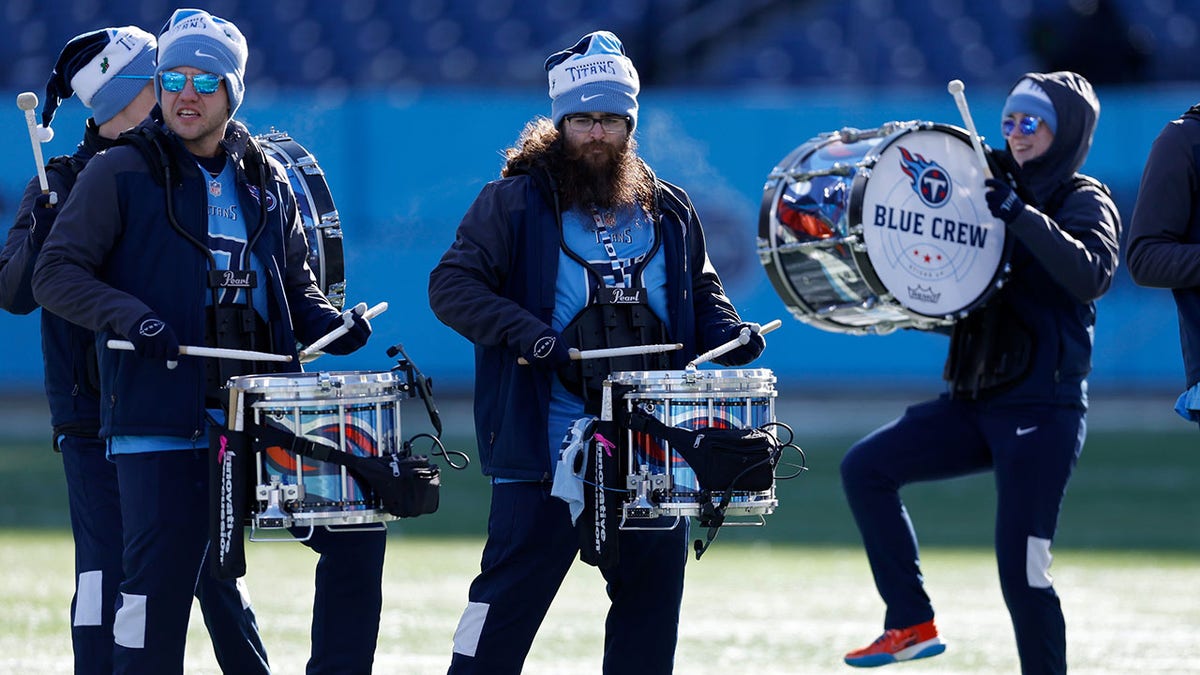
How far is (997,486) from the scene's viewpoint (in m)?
6.48

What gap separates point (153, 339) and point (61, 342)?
98cm

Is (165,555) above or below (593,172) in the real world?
below

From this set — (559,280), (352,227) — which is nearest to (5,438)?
(352,227)

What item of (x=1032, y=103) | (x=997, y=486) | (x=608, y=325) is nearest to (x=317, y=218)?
(x=608, y=325)

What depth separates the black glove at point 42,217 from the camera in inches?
220

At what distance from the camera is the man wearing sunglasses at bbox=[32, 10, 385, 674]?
5156 millimetres

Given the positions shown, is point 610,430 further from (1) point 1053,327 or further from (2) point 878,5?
(2) point 878,5

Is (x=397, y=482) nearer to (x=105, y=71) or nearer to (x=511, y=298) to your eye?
(x=511, y=298)

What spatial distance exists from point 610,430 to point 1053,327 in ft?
7.00

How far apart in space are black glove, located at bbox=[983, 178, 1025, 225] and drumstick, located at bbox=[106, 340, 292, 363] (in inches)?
99.1

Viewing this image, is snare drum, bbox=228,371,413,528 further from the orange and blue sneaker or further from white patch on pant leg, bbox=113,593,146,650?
the orange and blue sneaker

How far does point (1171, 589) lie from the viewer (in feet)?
29.0

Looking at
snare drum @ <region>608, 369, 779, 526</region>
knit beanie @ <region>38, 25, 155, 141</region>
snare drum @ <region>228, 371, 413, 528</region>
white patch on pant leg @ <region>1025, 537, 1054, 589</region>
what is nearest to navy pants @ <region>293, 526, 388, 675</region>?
snare drum @ <region>228, 371, 413, 528</region>

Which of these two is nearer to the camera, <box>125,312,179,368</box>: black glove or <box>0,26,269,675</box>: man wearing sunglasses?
<box>125,312,179,368</box>: black glove
